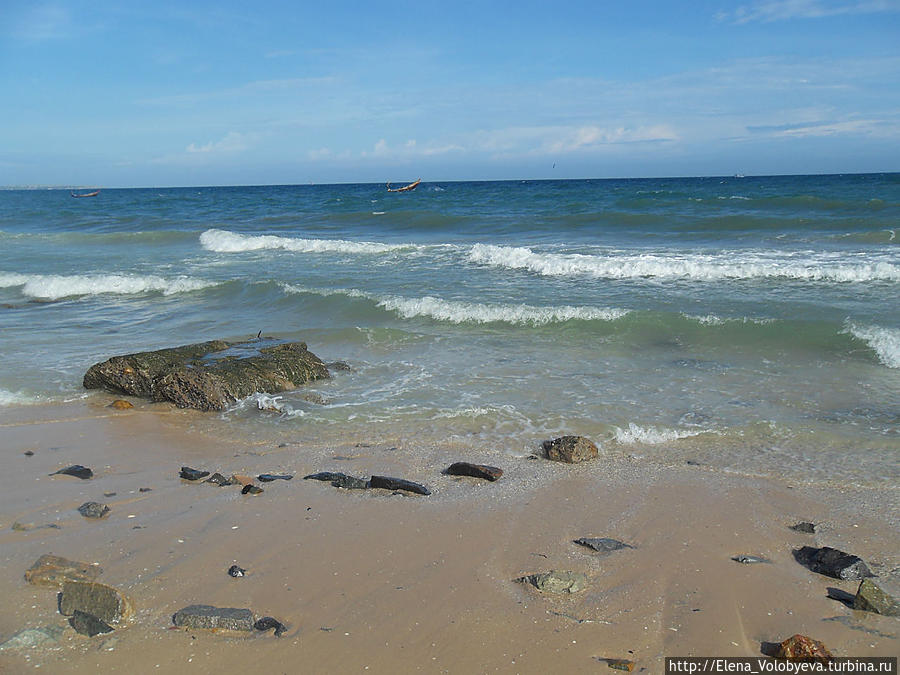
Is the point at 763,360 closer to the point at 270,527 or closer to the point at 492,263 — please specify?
the point at 270,527

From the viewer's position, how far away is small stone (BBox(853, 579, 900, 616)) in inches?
136

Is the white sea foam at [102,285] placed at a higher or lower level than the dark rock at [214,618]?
higher

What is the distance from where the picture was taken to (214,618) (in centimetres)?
339

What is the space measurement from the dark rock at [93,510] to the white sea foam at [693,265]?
1220 centimetres

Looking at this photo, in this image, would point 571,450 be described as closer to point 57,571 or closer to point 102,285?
point 57,571

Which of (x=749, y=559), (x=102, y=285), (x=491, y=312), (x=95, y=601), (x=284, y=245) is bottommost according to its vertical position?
(x=749, y=559)

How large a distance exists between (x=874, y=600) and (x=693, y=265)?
12.7 m

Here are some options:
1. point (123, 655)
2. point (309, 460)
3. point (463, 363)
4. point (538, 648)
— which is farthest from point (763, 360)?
point (123, 655)

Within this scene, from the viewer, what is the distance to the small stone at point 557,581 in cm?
369

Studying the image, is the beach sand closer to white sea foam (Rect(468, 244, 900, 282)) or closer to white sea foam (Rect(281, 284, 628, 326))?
white sea foam (Rect(281, 284, 628, 326))

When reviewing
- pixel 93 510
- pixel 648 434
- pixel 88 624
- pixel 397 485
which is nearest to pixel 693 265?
pixel 648 434

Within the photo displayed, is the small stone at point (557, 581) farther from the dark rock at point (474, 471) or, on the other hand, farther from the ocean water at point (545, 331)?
the ocean water at point (545, 331)

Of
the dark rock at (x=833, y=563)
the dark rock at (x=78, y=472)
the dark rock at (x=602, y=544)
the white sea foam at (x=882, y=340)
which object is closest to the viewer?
the dark rock at (x=833, y=563)

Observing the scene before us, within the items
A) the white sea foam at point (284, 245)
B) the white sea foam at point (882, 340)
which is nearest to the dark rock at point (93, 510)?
the white sea foam at point (882, 340)
